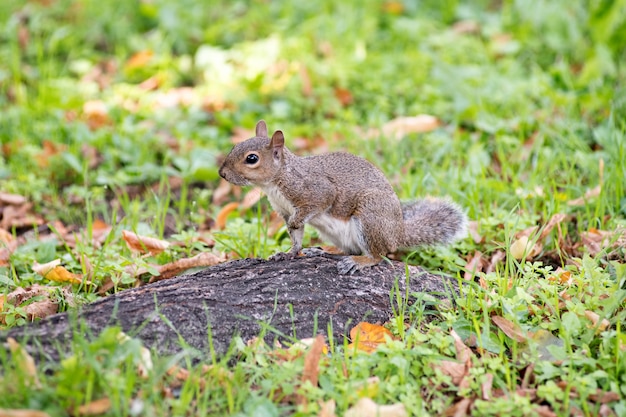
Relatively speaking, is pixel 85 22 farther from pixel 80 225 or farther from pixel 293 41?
pixel 80 225

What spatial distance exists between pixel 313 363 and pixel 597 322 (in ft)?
3.50

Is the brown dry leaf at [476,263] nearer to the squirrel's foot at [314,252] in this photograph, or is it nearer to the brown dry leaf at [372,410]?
the squirrel's foot at [314,252]

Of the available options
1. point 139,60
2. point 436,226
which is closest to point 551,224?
point 436,226

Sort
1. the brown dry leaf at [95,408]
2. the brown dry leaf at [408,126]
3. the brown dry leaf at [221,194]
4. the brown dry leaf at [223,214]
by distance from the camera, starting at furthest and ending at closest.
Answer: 1. the brown dry leaf at [408,126]
2. the brown dry leaf at [221,194]
3. the brown dry leaf at [223,214]
4. the brown dry leaf at [95,408]

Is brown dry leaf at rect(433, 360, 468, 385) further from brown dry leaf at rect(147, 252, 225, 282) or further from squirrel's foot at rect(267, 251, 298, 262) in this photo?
brown dry leaf at rect(147, 252, 225, 282)

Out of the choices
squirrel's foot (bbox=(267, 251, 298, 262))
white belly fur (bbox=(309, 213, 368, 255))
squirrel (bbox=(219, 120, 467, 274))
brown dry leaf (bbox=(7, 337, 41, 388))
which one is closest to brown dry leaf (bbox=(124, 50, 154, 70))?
squirrel (bbox=(219, 120, 467, 274))

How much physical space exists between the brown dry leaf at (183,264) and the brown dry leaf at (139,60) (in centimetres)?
322

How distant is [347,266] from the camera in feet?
10.5

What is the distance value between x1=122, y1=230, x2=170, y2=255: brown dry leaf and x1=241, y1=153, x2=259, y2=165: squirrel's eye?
2.06 feet

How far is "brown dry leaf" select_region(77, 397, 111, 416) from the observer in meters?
2.20

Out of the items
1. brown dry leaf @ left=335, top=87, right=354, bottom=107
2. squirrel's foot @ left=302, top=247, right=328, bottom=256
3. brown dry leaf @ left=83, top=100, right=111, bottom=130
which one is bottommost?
squirrel's foot @ left=302, top=247, right=328, bottom=256

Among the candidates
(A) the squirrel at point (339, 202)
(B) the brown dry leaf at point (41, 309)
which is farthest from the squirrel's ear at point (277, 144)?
(B) the brown dry leaf at point (41, 309)

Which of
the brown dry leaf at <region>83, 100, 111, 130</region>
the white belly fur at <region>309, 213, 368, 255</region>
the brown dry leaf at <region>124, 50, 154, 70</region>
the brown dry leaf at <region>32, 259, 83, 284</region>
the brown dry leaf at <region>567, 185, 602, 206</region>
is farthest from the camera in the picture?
the brown dry leaf at <region>124, 50, 154, 70</region>

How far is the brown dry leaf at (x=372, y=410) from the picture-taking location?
2.37m
